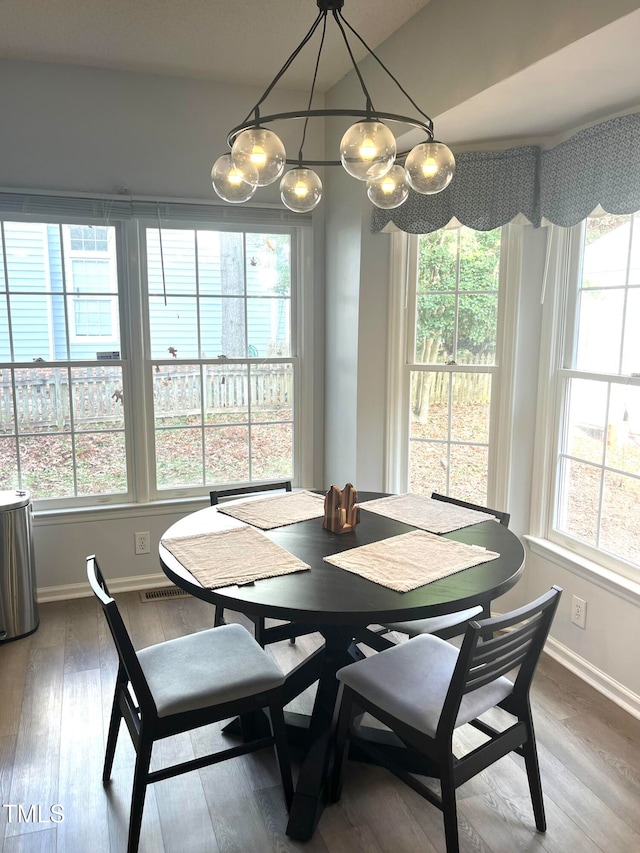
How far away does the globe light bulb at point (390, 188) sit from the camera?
6.63ft

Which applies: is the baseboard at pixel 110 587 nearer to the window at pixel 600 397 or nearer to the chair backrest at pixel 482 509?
the chair backrest at pixel 482 509

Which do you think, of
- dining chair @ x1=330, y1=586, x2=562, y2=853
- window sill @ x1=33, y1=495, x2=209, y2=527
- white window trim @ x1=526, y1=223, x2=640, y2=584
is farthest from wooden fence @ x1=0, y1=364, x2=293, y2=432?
dining chair @ x1=330, y1=586, x2=562, y2=853

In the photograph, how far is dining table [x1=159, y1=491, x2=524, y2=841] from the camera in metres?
1.66

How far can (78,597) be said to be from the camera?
3420mm

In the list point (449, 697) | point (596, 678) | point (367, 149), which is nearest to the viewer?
point (449, 697)

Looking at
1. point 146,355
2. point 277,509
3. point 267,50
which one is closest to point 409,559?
point 277,509

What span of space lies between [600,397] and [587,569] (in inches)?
28.8

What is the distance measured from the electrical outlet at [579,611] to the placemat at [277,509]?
3.96 feet

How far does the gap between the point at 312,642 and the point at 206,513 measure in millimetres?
914

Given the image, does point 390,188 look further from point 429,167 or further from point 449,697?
point 449,697

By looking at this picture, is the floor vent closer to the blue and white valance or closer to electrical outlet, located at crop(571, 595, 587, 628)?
electrical outlet, located at crop(571, 595, 587, 628)

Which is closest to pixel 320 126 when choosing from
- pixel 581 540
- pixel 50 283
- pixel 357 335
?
pixel 357 335

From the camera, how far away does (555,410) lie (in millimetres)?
2936

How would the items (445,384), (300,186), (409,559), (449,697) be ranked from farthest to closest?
(445,384) → (300,186) → (409,559) → (449,697)
